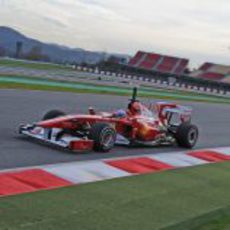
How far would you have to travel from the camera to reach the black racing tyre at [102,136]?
33.4ft

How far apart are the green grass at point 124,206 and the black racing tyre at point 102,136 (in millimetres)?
1636

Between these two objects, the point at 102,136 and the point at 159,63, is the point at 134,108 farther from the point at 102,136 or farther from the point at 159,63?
the point at 159,63

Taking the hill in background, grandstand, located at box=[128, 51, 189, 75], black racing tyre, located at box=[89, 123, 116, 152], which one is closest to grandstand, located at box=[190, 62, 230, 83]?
grandstand, located at box=[128, 51, 189, 75]

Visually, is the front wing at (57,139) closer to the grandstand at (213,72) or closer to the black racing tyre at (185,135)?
the black racing tyre at (185,135)

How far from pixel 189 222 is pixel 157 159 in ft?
14.7

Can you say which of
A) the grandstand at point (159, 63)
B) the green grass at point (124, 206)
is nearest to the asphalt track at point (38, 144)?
the green grass at point (124, 206)

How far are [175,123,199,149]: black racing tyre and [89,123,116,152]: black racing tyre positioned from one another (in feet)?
8.37

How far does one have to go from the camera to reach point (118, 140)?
37.7ft

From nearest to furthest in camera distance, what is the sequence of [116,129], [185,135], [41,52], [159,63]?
[116,129]
[185,135]
[159,63]
[41,52]

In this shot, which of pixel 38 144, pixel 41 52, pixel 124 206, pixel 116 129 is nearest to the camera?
pixel 124 206

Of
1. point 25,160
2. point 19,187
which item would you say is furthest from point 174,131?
point 19,187

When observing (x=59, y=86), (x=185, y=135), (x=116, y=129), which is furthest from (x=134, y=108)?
(x=59, y=86)

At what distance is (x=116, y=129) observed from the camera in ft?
37.0

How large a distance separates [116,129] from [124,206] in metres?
4.65
